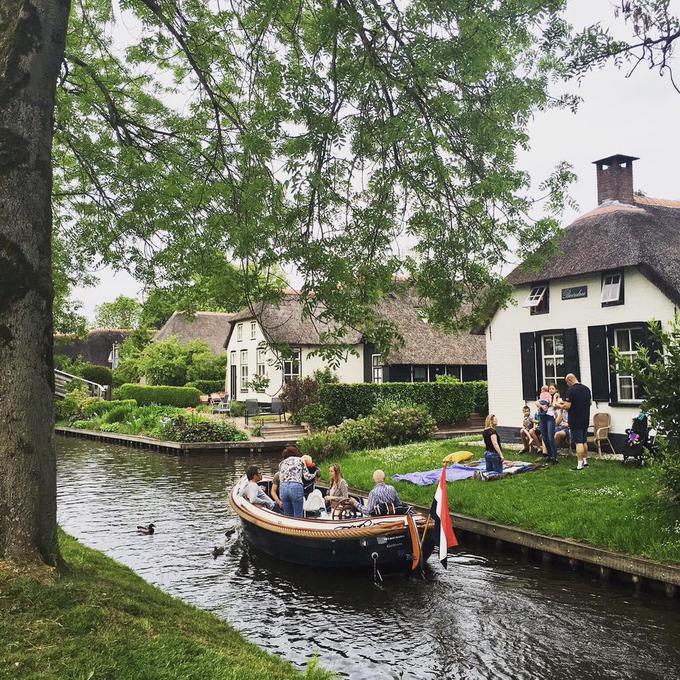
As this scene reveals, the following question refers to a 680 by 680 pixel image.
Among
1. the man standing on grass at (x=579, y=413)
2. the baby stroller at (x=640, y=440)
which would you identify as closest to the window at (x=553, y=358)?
the man standing on grass at (x=579, y=413)

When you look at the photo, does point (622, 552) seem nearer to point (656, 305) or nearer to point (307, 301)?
point (307, 301)

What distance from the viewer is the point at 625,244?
59.0 feet

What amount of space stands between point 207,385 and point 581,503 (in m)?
36.6

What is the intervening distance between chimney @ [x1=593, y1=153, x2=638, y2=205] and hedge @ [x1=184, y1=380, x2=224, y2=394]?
31247mm

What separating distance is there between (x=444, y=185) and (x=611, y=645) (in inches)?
246

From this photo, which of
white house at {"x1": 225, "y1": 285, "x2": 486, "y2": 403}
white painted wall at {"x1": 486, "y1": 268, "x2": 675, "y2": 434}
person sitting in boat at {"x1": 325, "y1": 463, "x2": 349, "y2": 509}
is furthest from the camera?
white house at {"x1": 225, "y1": 285, "x2": 486, "y2": 403}

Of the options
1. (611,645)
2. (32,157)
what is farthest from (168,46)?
(611,645)

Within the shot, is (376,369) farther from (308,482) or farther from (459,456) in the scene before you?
(308,482)

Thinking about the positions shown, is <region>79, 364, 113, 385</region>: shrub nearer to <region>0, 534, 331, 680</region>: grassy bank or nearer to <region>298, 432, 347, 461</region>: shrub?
<region>298, 432, 347, 461</region>: shrub

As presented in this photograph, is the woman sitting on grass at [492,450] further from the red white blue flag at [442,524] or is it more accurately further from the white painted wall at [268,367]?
the white painted wall at [268,367]

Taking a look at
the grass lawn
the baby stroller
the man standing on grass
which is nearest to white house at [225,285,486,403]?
the grass lawn

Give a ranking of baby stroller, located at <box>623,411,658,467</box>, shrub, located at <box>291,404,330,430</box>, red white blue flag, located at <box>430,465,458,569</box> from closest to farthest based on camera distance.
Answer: red white blue flag, located at <box>430,465,458,569</box> < baby stroller, located at <box>623,411,658,467</box> < shrub, located at <box>291,404,330,430</box>

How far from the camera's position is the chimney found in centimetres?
2109

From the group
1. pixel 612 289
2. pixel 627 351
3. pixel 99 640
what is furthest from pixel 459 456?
pixel 99 640
